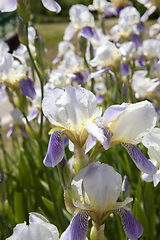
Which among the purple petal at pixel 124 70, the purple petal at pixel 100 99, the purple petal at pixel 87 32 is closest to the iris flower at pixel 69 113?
the purple petal at pixel 124 70

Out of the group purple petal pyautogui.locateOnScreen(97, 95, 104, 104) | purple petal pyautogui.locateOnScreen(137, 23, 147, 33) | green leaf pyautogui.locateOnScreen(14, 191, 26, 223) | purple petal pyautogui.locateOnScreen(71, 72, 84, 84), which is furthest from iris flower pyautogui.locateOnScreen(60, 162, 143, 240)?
purple petal pyautogui.locateOnScreen(137, 23, 147, 33)

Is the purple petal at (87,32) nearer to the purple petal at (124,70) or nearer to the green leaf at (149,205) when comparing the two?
the purple petal at (124,70)

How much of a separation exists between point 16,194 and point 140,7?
931cm

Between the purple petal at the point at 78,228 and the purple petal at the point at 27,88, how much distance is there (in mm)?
790

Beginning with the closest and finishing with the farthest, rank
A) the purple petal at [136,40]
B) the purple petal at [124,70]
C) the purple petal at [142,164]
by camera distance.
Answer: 1. the purple petal at [142,164]
2. the purple petal at [124,70]
3. the purple petal at [136,40]

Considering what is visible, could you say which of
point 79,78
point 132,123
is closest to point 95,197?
point 132,123

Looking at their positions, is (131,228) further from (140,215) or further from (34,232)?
(140,215)

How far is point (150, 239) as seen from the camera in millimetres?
1426

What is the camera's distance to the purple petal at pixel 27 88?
1340 mm

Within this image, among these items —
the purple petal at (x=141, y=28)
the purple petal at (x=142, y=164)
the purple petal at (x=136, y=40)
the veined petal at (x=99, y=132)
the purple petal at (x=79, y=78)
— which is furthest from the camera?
the purple petal at (x=141, y=28)

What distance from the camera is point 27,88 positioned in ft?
4.50

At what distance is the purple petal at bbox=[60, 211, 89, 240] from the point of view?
0.64 m

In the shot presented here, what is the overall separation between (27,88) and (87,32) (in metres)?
1.03

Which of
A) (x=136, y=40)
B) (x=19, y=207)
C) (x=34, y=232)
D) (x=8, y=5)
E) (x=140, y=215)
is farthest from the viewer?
(x=136, y=40)
